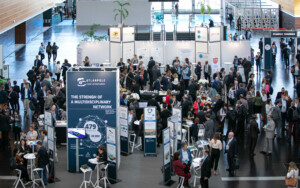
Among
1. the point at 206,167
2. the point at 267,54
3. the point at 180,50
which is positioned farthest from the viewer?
the point at 267,54

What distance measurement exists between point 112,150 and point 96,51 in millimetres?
14848

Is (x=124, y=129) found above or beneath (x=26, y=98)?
beneath

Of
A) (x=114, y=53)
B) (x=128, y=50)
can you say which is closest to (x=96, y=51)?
(x=114, y=53)

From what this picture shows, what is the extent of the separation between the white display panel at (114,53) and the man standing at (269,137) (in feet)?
42.7

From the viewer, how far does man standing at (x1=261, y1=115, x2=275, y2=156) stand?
1761 centimetres

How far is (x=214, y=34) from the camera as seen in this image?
28703mm

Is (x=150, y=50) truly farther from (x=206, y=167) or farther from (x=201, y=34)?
(x=206, y=167)

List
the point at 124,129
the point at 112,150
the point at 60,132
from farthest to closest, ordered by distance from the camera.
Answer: the point at 60,132 < the point at 124,129 < the point at 112,150

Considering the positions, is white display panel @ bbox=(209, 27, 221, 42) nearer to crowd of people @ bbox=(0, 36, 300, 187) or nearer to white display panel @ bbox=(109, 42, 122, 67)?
crowd of people @ bbox=(0, 36, 300, 187)

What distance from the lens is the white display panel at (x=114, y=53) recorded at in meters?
29.6

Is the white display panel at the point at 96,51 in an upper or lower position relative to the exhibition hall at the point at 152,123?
upper

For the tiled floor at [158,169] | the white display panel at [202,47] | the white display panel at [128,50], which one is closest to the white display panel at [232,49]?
the white display panel at [202,47]

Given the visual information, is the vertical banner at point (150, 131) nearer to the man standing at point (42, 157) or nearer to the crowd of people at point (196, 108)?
the crowd of people at point (196, 108)

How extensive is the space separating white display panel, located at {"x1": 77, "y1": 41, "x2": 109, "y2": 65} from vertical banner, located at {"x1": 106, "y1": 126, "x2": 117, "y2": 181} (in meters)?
14.5
